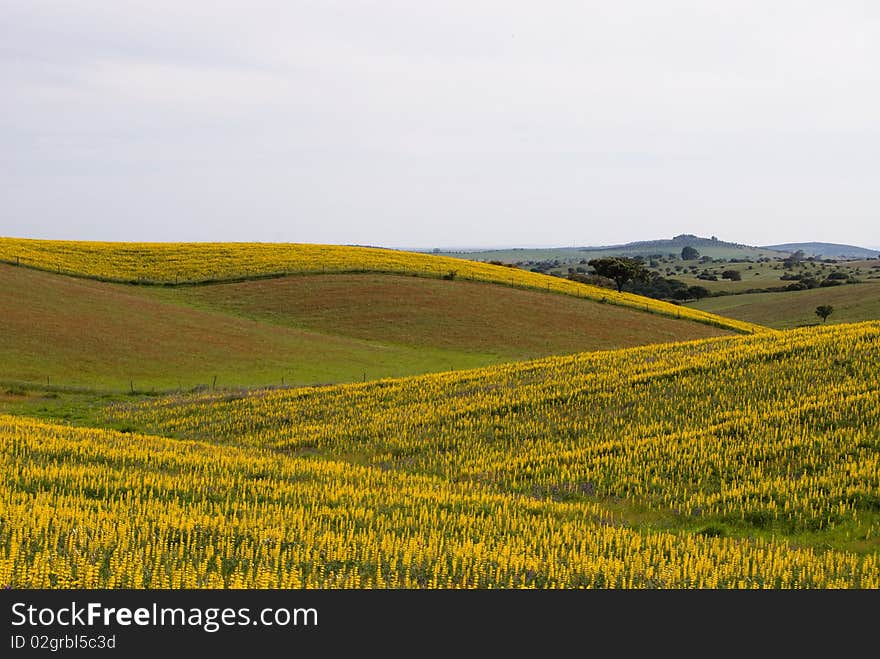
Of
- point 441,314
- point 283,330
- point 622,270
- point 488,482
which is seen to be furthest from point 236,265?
point 488,482

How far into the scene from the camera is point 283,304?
221 feet

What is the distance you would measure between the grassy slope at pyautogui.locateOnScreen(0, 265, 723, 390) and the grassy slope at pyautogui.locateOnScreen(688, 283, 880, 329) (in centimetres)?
4337

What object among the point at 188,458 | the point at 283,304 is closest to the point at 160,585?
the point at 188,458

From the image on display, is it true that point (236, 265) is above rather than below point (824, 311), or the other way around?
above

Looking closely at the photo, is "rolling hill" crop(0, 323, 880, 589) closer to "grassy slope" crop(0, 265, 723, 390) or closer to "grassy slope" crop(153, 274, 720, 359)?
"grassy slope" crop(0, 265, 723, 390)

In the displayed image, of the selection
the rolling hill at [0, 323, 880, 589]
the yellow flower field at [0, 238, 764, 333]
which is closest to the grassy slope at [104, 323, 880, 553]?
the rolling hill at [0, 323, 880, 589]

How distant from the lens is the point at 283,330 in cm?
5891

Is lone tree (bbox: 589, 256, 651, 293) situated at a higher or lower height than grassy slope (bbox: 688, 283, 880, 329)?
higher

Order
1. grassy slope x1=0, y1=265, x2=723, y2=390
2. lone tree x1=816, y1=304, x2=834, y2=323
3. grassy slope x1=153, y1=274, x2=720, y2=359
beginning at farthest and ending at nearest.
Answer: lone tree x1=816, y1=304, x2=834, y2=323 < grassy slope x1=153, y1=274, x2=720, y2=359 < grassy slope x1=0, y1=265, x2=723, y2=390

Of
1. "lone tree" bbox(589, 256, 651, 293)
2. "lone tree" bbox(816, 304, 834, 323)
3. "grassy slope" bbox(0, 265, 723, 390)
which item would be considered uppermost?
"lone tree" bbox(589, 256, 651, 293)

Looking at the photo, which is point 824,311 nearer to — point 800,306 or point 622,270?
point 800,306

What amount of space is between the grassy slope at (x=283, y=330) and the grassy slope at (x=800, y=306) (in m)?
43.4

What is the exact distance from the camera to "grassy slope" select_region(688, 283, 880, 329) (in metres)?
108

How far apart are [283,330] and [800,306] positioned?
9155cm
